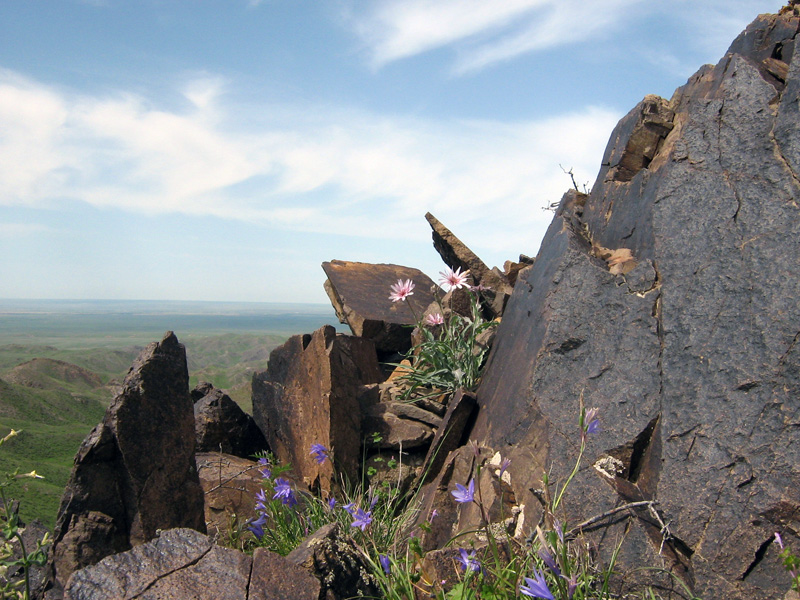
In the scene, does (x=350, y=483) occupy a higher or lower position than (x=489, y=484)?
lower

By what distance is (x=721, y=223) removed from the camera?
4.00 metres

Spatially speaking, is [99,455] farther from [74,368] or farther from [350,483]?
[74,368]

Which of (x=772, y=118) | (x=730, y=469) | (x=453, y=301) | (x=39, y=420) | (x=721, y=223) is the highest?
(x=772, y=118)

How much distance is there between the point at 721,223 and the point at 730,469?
162cm

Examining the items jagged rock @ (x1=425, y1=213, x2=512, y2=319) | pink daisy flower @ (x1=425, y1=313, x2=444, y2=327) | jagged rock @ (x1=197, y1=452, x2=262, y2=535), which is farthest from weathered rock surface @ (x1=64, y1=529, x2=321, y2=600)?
jagged rock @ (x1=425, y1=213, x2=512, y2=319)

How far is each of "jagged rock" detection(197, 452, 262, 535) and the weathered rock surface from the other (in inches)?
73.4

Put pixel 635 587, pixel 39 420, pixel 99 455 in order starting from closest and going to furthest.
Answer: pixel 635 587 → pixel 99 455 → pixel 39 420

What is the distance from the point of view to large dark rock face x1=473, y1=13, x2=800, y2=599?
3.34 meters

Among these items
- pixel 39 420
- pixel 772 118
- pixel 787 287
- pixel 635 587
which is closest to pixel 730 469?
pixel 635 587

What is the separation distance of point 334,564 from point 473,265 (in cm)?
531

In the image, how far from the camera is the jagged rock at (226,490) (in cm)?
516

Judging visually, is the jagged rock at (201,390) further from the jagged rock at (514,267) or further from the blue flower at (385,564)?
the blue flower at (385,564)

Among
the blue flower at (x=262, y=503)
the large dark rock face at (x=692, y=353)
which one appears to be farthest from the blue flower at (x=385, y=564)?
the blue flower at (x=262, y=503)

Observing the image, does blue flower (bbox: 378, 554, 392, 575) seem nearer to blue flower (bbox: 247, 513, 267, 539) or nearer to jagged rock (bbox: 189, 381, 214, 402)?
blue flower (bbox: 247, 513, 267, 539)
